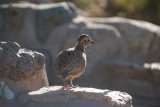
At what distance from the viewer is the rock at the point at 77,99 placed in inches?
256

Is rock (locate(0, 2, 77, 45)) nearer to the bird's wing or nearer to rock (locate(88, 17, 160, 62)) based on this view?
rock (locate(88, 17, 160, 62))

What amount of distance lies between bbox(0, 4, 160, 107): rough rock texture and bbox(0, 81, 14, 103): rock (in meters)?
4.22

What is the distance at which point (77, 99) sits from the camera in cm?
658

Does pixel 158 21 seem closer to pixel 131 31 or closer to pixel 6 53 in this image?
pixel 131 31

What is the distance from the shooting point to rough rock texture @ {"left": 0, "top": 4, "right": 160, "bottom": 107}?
1119 cm

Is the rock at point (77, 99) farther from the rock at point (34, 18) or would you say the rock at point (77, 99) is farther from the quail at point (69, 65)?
the rock at point (34, 18)

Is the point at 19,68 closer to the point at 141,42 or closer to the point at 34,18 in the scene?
the point at 34,18

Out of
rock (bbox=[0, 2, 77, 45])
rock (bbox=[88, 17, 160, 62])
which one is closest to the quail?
rock (bbox=[0, 2, 77, 45])

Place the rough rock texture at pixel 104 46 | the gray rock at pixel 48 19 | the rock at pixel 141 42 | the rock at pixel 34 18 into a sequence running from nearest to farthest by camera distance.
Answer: the rough rock texture at pixel 104 46
the rock at pixel 34 18
the gray rock at pixel 48 19
the rock at pixel 141 42

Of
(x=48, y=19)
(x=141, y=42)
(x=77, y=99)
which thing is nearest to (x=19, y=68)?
(x=77, y=99)

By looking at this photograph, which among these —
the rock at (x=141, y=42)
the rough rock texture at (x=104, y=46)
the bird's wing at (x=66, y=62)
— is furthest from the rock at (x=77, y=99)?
the rock at (x=141, y=42)

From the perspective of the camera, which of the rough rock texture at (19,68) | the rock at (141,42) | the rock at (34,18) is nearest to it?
the rough rock texture at (19,68)

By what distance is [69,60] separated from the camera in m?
6.92

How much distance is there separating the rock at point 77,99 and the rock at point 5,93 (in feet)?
0.61
